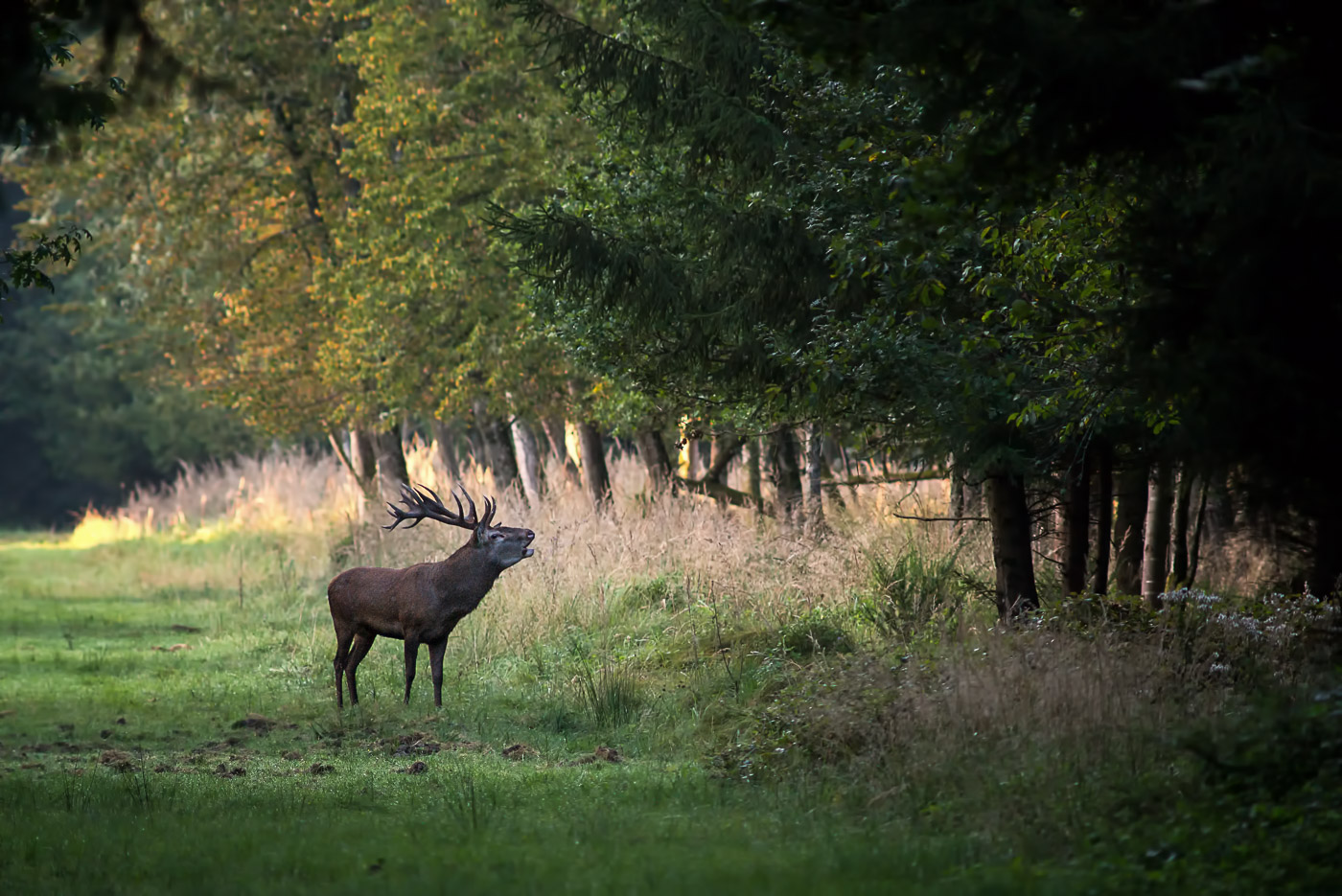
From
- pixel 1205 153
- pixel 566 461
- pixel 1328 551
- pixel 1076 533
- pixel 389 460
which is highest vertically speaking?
pixel 1205 153

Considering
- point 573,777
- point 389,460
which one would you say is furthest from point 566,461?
point 573,777

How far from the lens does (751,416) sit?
15.7 metres

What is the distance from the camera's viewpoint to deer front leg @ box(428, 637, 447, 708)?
12953 millimetres

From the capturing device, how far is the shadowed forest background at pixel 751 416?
6.39 metres

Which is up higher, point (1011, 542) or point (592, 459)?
point (1011, 542)

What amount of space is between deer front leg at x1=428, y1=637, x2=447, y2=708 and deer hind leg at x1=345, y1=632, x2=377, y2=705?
0.69 m

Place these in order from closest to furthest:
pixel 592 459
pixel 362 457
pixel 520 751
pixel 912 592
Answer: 1. pixel 520 751
2. pixel 912 592
3. pixel 592 459
4. pixel 362 457

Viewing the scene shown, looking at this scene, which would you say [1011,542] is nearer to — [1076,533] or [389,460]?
[1076,533]

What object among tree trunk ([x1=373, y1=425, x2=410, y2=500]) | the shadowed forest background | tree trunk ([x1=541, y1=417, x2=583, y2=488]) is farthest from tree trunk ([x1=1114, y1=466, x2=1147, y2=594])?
tree trunk ([x1=373, y1=425, x2=410, y2=500])

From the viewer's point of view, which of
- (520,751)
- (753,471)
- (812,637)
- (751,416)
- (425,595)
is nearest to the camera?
(520,751)

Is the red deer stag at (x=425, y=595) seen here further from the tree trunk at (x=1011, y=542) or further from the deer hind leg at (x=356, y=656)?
the tree trunk at (x=1011, y=542)

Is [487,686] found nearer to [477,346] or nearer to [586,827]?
[586,827]

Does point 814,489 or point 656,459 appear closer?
point 814,489

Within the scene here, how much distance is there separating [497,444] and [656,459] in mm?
4732
